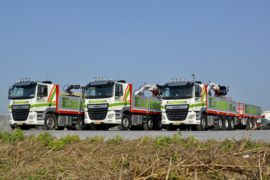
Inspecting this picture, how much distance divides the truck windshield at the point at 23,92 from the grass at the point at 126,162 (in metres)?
14.7

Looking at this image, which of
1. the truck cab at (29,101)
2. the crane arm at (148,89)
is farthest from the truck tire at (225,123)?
the truck cab at (29,101)

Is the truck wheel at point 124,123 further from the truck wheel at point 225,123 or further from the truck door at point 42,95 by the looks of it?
the truck wheel at point 225,123

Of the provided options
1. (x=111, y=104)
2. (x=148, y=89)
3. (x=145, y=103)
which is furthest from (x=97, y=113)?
(x=148, y=89)

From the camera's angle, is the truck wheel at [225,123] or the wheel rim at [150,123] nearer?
the wheel rim at [150,123]

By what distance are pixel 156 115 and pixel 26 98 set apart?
953 centimetres

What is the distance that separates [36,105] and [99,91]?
399 centimetres

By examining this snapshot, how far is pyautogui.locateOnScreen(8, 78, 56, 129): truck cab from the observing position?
70.1 ft

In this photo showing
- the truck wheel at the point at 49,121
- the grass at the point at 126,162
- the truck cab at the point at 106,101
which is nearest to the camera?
the grass at the point at 126,162

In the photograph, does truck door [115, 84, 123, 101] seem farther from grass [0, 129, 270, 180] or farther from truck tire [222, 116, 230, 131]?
grass [0, 129, 270, 180]

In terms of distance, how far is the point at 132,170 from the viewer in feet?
16.3


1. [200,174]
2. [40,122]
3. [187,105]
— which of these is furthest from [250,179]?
[40,122]

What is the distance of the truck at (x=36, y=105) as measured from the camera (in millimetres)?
21406

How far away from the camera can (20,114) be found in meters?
21.9

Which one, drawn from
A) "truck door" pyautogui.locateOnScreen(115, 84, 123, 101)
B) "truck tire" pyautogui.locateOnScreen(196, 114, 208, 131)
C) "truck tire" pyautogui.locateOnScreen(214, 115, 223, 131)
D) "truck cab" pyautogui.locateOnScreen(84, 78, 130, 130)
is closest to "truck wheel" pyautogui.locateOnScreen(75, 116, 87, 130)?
"truck cab" pyautogui.locateOnScreen(84, 78, 130, 130)
